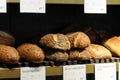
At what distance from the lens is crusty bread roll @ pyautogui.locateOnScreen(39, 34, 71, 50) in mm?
1184

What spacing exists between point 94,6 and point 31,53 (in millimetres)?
339

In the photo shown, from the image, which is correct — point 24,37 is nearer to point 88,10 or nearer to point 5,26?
point 5,26

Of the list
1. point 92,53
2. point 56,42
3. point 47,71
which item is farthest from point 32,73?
point 92,53

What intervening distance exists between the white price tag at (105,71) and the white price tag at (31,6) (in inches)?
14.5

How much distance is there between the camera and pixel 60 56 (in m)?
1.17

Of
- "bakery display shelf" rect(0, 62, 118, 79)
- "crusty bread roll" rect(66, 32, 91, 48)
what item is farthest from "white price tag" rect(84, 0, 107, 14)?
"bakery display shelf" rect(0, 62, 118, 79)

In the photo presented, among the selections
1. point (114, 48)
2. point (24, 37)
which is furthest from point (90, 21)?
point (24, 37)

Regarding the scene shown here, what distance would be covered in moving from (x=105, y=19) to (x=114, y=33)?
10 cm

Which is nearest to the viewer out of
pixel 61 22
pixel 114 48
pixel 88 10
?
pixel 88 10

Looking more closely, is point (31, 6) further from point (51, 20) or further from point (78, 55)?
point (51, 20)

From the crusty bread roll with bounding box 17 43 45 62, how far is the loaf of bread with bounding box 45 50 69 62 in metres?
0.03

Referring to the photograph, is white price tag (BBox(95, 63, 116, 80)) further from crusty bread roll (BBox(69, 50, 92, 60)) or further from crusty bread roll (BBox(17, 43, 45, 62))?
crusty bread roll (BBox(17, 43, 45, 62))

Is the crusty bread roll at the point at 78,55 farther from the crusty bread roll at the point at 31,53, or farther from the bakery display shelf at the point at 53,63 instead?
the crusty bread roll at the point at 31,53

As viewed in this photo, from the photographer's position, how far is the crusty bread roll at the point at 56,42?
1.18 m
